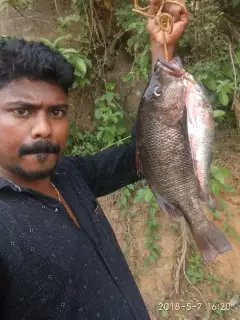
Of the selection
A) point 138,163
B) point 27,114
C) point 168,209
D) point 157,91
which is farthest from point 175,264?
point 27,114

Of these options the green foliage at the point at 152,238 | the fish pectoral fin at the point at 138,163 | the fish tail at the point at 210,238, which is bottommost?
the green foliage at the point at 152,238

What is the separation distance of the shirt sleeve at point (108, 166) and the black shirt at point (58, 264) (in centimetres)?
29

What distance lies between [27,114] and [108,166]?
0.72 metres

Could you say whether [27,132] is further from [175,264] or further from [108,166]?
[175,264]

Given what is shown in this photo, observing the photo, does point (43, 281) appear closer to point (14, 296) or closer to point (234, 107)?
point (14, 296)

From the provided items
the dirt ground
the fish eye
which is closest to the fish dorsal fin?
the fish eye

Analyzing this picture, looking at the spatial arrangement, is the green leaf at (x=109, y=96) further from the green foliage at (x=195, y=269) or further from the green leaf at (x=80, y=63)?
the green foliage at (x=195, y=269)

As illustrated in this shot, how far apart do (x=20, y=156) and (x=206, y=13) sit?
→ 8.16ft

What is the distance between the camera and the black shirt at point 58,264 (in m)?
1.38

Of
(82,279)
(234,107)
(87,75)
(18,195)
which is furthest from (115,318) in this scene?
(87,75)

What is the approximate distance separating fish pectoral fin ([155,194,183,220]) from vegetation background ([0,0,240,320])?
5.38 ft

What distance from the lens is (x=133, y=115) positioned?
15.0 feet

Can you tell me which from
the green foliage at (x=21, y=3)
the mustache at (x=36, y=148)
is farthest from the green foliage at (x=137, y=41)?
the mustache at (x=36, y=148)

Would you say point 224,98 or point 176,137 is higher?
point 224,98
